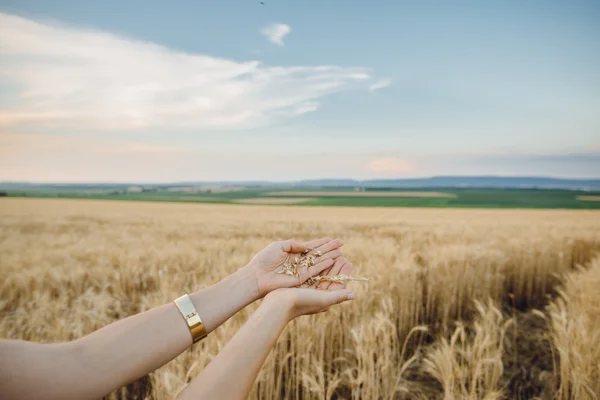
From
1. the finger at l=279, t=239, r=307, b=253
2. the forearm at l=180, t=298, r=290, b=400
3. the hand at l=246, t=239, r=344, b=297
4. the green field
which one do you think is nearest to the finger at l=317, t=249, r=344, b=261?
the hand at l=246, t=239, r=344, b=297

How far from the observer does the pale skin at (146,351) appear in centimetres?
96

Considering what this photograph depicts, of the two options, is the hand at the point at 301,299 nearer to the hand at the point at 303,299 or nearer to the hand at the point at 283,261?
the hand at the point at 303,299

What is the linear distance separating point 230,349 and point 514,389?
2.75m

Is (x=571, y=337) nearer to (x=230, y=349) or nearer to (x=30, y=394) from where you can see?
(x=230, y=349)

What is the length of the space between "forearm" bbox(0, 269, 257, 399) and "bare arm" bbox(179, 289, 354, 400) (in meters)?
0.24

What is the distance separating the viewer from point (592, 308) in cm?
345

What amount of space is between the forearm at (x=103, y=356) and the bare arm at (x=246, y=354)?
245 mm

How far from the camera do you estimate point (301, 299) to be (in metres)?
1.55

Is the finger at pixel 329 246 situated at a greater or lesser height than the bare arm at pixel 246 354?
greater

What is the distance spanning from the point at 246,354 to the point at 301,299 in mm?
442

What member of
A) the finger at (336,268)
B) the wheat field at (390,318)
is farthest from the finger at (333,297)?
the wheat field at (390,318)

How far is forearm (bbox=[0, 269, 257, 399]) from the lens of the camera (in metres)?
0.94

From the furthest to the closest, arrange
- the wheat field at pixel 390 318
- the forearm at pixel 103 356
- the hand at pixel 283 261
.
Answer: the wheat field at pixel 390 318, the hand at pixel 283 261, the forearm at pixel 103 356

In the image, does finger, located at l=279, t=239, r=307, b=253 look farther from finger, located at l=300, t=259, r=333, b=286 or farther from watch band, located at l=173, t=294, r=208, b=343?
watch band, located at l=173, t=294, r=208, b=343
